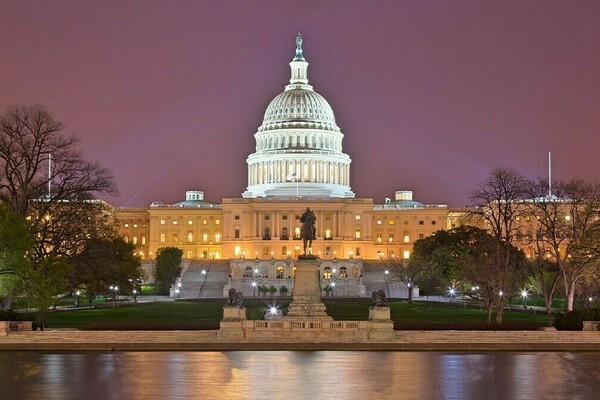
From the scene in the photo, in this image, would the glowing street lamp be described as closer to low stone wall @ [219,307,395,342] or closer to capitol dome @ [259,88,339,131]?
low stone wall @ [219,307,395,342]

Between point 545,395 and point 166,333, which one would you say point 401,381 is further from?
point 166,333

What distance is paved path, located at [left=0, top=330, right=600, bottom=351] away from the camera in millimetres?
44531

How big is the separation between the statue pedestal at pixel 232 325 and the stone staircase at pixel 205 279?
7941 cm

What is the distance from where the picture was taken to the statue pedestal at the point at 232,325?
155ft

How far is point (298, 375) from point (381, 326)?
1454 cm

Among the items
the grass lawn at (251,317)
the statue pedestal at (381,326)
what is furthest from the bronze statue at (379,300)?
the grass lawn at (251,317)

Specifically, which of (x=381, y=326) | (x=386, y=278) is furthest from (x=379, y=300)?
(x=386, y=278)

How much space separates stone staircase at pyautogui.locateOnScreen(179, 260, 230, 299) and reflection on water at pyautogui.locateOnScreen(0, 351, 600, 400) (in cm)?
8865

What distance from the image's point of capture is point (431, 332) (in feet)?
161

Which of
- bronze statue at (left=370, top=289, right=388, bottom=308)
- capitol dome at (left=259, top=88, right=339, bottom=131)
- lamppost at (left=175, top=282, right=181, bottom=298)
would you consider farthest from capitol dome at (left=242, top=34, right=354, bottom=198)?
bronze statue at (left=370, top=289, right=388, bottom=308)

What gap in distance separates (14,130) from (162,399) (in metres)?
37.1

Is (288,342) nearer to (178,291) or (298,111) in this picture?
(178,291)

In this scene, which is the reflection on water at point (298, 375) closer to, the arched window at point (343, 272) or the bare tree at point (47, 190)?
the bare tree at point (47, 190)

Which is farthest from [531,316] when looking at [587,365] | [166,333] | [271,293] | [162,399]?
[271,293]
